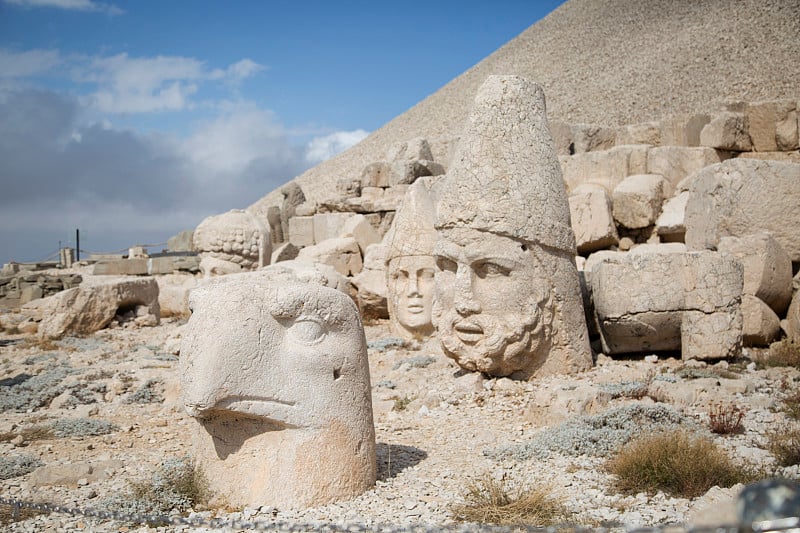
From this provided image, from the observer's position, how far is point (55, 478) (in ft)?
14.6

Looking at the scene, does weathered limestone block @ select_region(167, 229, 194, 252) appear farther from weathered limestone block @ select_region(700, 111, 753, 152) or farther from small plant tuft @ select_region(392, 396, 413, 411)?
small plant tuft @ select_region(392, 396, 413, 411)

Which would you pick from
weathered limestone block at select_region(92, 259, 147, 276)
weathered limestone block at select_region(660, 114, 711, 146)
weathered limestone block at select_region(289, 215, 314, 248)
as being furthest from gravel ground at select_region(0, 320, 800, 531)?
weathered limestone block at select_region(92, 259, 147, 276)

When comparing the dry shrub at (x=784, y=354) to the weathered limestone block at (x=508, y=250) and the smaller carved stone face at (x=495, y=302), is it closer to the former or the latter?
the weathered limestone block at (x=508, y=250)

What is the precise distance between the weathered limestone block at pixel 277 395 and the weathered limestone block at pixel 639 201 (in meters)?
7.85

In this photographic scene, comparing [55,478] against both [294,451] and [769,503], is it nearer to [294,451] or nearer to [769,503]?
[294,451]

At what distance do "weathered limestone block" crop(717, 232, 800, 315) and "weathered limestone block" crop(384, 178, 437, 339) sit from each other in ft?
11.6

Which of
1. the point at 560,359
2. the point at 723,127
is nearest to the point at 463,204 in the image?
the point at 560,359

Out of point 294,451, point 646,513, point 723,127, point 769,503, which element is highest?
point 723,127

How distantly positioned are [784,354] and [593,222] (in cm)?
397

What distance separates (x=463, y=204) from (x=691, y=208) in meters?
3.98

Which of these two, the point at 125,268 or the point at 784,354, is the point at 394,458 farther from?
the point at 125,268

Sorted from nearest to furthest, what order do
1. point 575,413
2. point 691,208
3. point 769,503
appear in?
point 769,503 → point 575,413 → point 691,208

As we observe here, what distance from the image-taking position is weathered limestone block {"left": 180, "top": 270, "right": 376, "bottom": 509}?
3662 mm

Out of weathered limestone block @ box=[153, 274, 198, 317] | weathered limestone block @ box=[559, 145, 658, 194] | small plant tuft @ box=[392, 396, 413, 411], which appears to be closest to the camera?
small plant tuft @ box=[392, 396, 413, 411]
